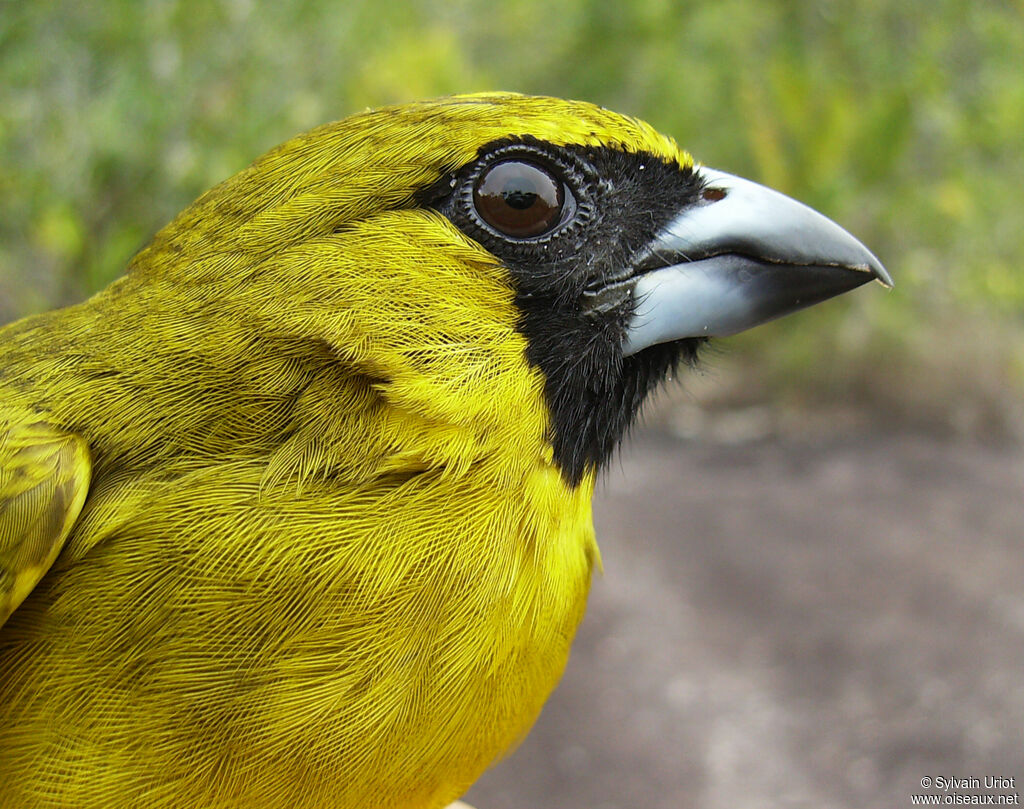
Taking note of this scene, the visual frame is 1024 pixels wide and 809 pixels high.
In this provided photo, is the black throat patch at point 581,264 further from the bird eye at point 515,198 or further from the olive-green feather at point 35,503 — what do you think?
the olive-green feather at point 35,503

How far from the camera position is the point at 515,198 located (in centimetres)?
185

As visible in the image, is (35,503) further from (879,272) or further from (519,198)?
(879,272)

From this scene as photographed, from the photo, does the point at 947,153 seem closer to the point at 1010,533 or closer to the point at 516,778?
the point at 1010,533

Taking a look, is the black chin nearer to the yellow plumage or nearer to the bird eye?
the yellow plumage

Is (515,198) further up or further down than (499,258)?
further up

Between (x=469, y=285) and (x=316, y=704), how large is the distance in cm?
85

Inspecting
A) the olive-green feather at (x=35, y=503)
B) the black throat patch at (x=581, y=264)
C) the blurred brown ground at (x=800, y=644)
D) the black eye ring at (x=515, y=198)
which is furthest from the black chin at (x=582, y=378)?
the blurred brown ground at (x=800, y=644)

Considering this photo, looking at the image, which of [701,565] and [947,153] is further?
[947,153]

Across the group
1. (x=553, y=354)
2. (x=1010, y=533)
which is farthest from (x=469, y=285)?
Answer: (x=1010, y=533)

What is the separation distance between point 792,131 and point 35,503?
12.9 meters

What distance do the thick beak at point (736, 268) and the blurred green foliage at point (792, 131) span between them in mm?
4521

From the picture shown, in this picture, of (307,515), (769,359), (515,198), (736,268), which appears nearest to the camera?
(307,515)

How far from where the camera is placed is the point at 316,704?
5.37 feet

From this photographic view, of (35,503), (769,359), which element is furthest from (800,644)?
(35,503)
